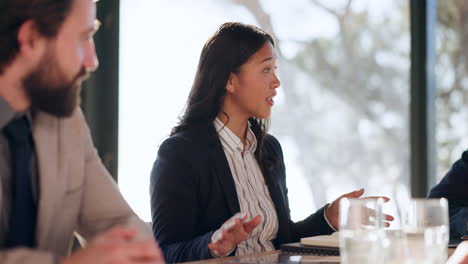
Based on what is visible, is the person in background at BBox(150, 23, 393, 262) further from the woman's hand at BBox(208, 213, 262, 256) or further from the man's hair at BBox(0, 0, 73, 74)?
the man's hair at BBox(0, 0, 73, 74)

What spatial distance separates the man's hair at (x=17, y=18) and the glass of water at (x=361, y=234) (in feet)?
2.38

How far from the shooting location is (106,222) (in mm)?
1676

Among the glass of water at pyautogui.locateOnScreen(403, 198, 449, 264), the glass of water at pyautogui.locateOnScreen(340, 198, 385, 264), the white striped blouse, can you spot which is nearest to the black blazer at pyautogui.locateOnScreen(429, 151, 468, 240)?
the white striped blouse

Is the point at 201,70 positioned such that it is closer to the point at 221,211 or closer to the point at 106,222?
the point at 221,211

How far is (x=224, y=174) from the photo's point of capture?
244cm

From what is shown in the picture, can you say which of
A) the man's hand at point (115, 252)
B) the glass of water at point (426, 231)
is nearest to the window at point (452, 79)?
the glass of water at point (426, 231)

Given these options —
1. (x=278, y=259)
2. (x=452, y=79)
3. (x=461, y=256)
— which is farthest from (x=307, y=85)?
(x=461, y=256)

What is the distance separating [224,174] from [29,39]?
1116 mm

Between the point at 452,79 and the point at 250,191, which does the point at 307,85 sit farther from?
the point at 250,191

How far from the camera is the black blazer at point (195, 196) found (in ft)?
7.44

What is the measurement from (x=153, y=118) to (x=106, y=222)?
1.53 metres

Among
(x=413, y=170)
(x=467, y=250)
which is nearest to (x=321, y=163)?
(x=413, y=170)

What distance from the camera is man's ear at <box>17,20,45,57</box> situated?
1.44 meters

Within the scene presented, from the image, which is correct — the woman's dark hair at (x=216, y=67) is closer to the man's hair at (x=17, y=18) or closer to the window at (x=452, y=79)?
the man's hair at (x=17, y=18)
